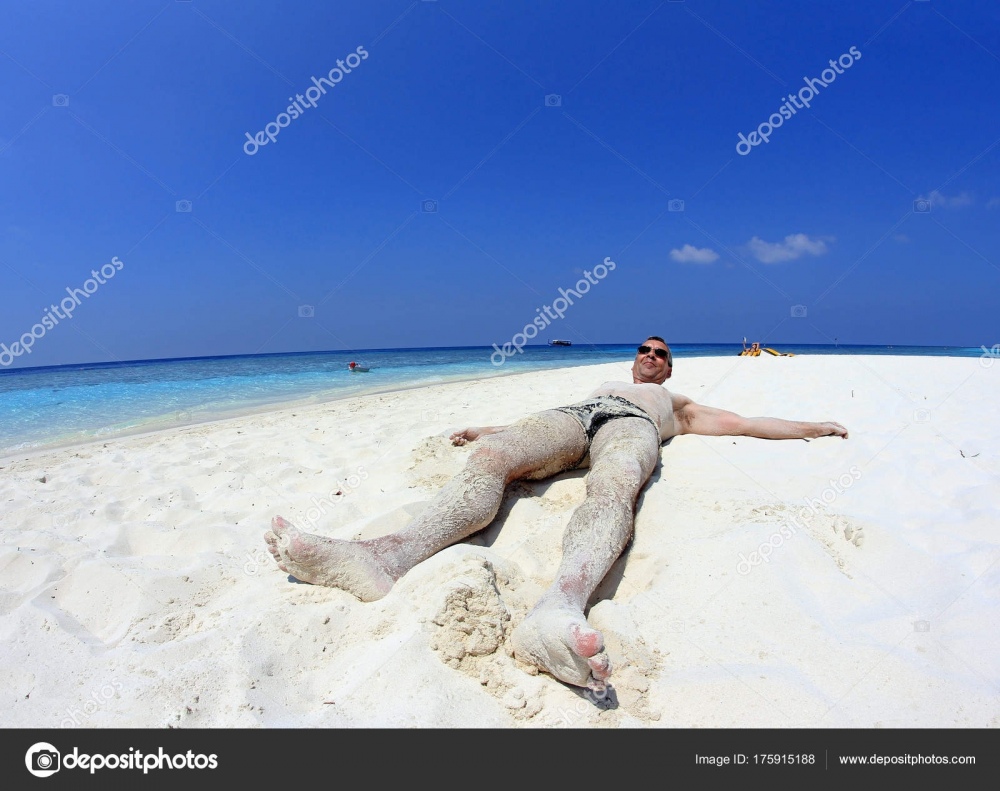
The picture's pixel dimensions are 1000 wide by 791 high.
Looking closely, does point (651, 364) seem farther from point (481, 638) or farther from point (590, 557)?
point (481, 638)

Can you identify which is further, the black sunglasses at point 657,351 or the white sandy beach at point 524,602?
the black sunglasses at point 657,351

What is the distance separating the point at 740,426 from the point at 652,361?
2.96 feet

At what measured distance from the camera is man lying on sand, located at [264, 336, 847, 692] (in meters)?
1.70

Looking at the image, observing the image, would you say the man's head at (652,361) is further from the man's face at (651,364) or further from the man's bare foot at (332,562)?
the man's bare foot at (332,562)

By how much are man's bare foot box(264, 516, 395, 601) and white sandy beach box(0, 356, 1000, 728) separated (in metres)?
0.08

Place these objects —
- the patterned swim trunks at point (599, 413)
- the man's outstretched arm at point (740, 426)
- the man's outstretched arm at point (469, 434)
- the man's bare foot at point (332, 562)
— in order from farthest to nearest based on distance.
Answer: the man's outstretched arm at point (740, 426) < the man's outstretched arm at point (469, 434) < the patterned swim trunks at point (599, 413) < the man's bare foot at point (332, 562)

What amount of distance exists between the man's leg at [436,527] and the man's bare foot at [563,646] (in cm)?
72

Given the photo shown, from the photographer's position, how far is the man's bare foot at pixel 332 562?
2223 millimetres
